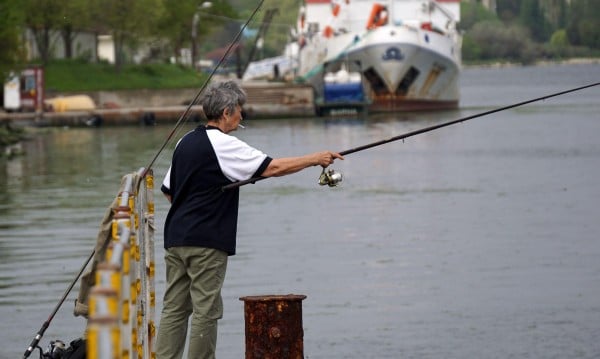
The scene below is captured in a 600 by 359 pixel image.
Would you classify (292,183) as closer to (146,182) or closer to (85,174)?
(85,174)

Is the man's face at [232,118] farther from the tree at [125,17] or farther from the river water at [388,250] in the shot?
the tree at [125,17]

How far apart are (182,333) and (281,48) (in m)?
147

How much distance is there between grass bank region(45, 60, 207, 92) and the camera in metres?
63.0

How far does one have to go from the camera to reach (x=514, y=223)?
20.2 m

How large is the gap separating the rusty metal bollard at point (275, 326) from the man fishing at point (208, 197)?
79cm

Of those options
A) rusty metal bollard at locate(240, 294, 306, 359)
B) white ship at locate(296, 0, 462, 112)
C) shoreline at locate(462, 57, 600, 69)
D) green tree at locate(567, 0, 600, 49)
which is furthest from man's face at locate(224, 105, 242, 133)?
shoreline at locate(462, 57, 600, 69)

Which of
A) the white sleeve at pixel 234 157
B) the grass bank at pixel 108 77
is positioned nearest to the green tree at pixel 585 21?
the grass bank at pixel 108 77

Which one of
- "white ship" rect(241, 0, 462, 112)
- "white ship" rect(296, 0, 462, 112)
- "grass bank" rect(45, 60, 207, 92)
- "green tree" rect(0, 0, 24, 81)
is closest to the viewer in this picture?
"green tree" rect(0, 0, 24, 81)

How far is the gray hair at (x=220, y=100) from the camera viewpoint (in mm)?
7691

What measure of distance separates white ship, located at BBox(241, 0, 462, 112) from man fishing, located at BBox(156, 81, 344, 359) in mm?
54015

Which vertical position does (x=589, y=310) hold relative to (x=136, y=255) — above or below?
below

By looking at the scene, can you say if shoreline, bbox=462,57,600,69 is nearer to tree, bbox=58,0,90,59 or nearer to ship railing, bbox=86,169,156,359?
tree, bbox=58,0,90,59

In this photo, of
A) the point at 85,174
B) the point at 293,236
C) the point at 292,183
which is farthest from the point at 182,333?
the point at 85,174

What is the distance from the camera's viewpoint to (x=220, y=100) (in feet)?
25.3
